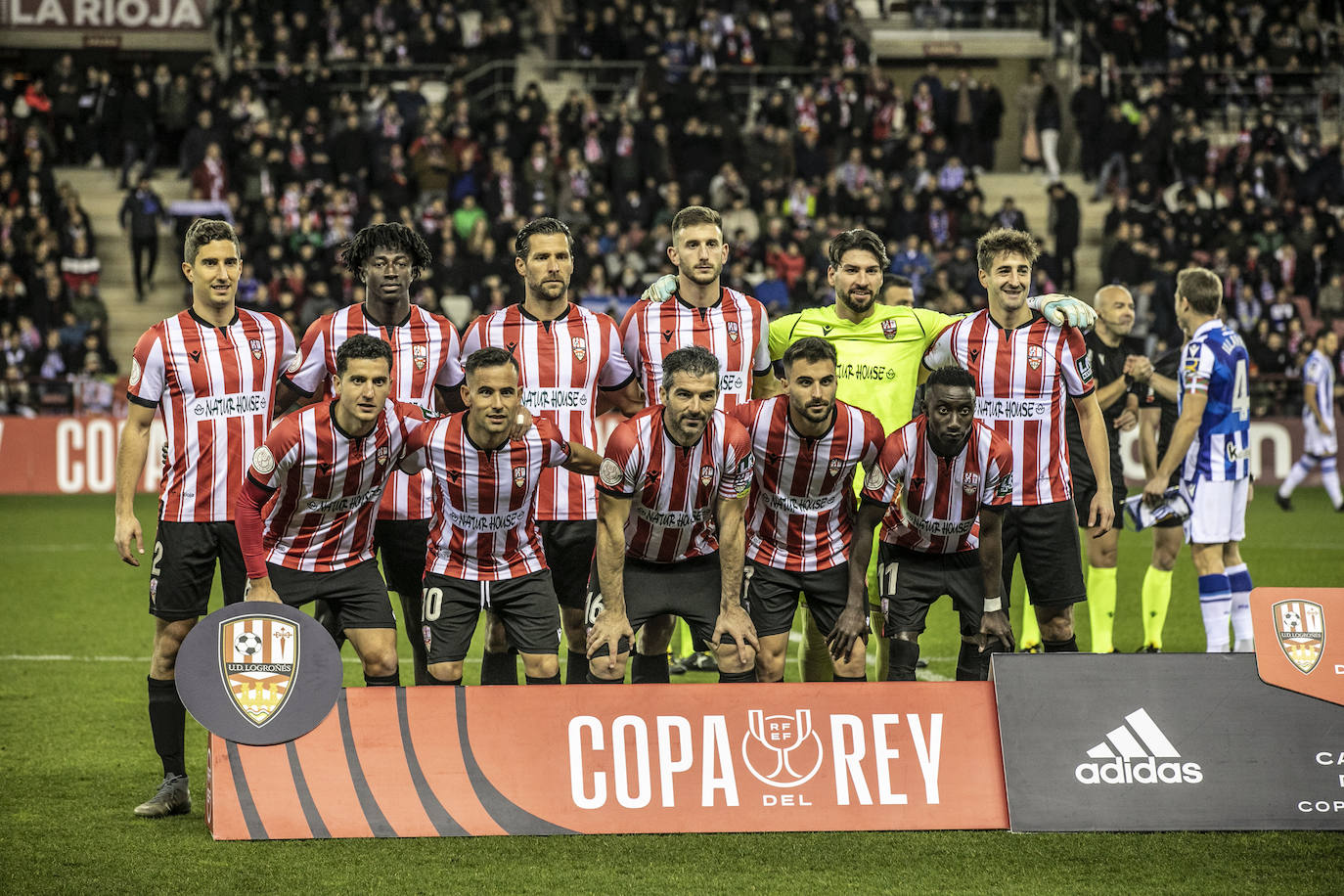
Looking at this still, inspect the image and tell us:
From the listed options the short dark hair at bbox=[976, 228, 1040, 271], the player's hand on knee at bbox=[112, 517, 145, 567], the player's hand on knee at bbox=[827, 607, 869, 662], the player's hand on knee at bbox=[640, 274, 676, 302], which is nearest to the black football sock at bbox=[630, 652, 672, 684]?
the player's hand on knee at bbox=[827, 607, 869, 662]

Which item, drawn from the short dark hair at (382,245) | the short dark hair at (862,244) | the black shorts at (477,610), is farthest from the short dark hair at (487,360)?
the short dark hair at (862,244)

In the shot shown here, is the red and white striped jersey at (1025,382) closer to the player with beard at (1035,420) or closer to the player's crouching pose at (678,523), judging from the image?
the player with beard at (1035,420)

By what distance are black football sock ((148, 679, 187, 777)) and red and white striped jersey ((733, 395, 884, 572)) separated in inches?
92.8

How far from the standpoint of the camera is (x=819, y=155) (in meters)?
23.0

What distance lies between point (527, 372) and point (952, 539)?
6.34ft

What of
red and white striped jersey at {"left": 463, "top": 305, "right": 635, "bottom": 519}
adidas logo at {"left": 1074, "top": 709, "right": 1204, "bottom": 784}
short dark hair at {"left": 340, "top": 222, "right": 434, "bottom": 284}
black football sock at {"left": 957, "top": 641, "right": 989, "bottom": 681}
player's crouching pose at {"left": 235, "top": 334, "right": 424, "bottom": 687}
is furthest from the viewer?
red and white striped jersey at {"left": 463, "top": 305, "right": 635, "bottom": 519}

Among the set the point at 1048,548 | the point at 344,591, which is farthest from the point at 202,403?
the point at 1048,548

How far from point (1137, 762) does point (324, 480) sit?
10.4ft

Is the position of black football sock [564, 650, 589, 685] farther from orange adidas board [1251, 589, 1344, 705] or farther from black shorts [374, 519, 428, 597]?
orange adidas board [1251, 589, 1344, 705]

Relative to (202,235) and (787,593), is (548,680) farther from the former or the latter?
(202,235)

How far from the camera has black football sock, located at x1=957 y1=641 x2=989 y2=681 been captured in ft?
21.0

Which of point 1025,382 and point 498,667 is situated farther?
point 1025,382

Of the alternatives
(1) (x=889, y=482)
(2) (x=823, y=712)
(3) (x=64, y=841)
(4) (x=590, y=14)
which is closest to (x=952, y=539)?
(1) (x=889, y=482)

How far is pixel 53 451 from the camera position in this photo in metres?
18.0
